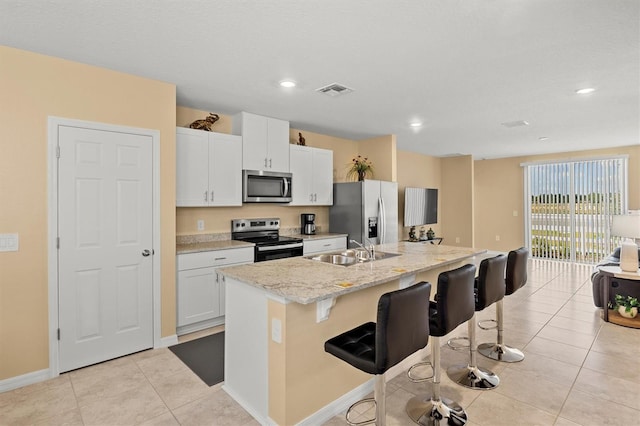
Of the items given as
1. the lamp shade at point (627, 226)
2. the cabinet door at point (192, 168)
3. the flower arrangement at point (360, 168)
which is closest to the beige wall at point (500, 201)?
the lamp shade at point (627, 226)

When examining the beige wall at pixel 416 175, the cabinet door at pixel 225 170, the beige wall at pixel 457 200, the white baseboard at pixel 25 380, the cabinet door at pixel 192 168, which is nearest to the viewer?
the white baseboard at pixel 25 380

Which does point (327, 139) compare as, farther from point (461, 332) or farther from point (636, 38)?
point (636, 38)

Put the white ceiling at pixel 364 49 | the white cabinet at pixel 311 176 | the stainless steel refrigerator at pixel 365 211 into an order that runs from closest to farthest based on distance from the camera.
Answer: the white ceiling at pixel 364 49 → the white cabinet at pixel 311 176 → the stainless steel refrigerator at pixel 365 211

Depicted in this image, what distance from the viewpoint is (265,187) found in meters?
4.57

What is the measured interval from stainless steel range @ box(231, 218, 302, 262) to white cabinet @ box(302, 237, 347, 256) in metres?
0.13

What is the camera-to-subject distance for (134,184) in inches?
123

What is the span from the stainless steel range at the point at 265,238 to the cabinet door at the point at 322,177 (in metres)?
0.79

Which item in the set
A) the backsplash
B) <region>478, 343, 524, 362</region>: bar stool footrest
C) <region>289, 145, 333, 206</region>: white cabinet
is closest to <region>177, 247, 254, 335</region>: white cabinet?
the backsplash

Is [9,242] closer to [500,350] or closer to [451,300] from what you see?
[451,300]

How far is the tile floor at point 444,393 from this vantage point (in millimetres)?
2203

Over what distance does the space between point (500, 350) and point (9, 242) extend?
13.9 ft

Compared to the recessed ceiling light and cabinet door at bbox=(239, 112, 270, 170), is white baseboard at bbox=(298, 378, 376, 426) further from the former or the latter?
the recessed ceiling light

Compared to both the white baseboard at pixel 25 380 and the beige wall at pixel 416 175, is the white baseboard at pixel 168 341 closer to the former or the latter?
the white baseboard at pixel 25 380

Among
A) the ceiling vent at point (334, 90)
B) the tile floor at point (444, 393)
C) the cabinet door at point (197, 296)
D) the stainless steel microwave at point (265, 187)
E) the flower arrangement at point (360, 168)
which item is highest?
the ceiling vent at point (334, 90)
